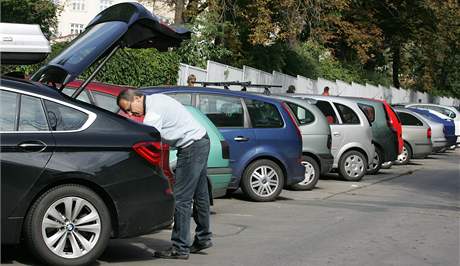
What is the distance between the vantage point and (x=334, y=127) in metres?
15.7

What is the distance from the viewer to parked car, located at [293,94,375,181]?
51.8 feet

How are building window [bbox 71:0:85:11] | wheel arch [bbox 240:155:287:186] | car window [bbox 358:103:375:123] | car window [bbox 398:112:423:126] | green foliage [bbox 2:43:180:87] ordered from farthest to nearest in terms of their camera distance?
building window [bbox 71:0:85:11]
car window [bbox 398:112:423:126]
green foliage [bbox 2:43:180:87]
car window [bbox 358:103:375:123]
wheel arch [bbox 240:155:287:186]

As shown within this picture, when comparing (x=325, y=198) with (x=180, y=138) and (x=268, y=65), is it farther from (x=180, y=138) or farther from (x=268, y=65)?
(x=268, y=65)

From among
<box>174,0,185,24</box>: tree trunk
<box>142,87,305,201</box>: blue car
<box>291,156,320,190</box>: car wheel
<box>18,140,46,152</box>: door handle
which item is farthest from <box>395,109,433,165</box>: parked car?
<box>18,140,46,152</box>: door handle

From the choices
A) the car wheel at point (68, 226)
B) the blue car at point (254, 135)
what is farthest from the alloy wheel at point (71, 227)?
the blue car at point (254, 135)

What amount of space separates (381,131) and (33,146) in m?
12.1

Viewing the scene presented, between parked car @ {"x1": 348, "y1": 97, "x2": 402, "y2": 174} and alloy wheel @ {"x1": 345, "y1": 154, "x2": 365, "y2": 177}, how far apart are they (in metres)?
1.26

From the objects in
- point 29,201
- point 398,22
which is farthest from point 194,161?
point 398,22

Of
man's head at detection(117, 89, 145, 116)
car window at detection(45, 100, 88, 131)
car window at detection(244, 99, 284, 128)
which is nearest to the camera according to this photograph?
car window at detection(45, 100, 88, 131)

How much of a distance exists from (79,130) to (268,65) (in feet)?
81.0

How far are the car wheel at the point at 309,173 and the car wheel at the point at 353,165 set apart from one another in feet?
6.82

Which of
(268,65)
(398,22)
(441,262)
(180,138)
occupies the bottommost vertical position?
(441,262)

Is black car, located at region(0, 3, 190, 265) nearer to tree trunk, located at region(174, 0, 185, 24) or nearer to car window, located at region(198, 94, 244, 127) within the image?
car window, located at region(198, 94, 244, 127)

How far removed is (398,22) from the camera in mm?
43844
